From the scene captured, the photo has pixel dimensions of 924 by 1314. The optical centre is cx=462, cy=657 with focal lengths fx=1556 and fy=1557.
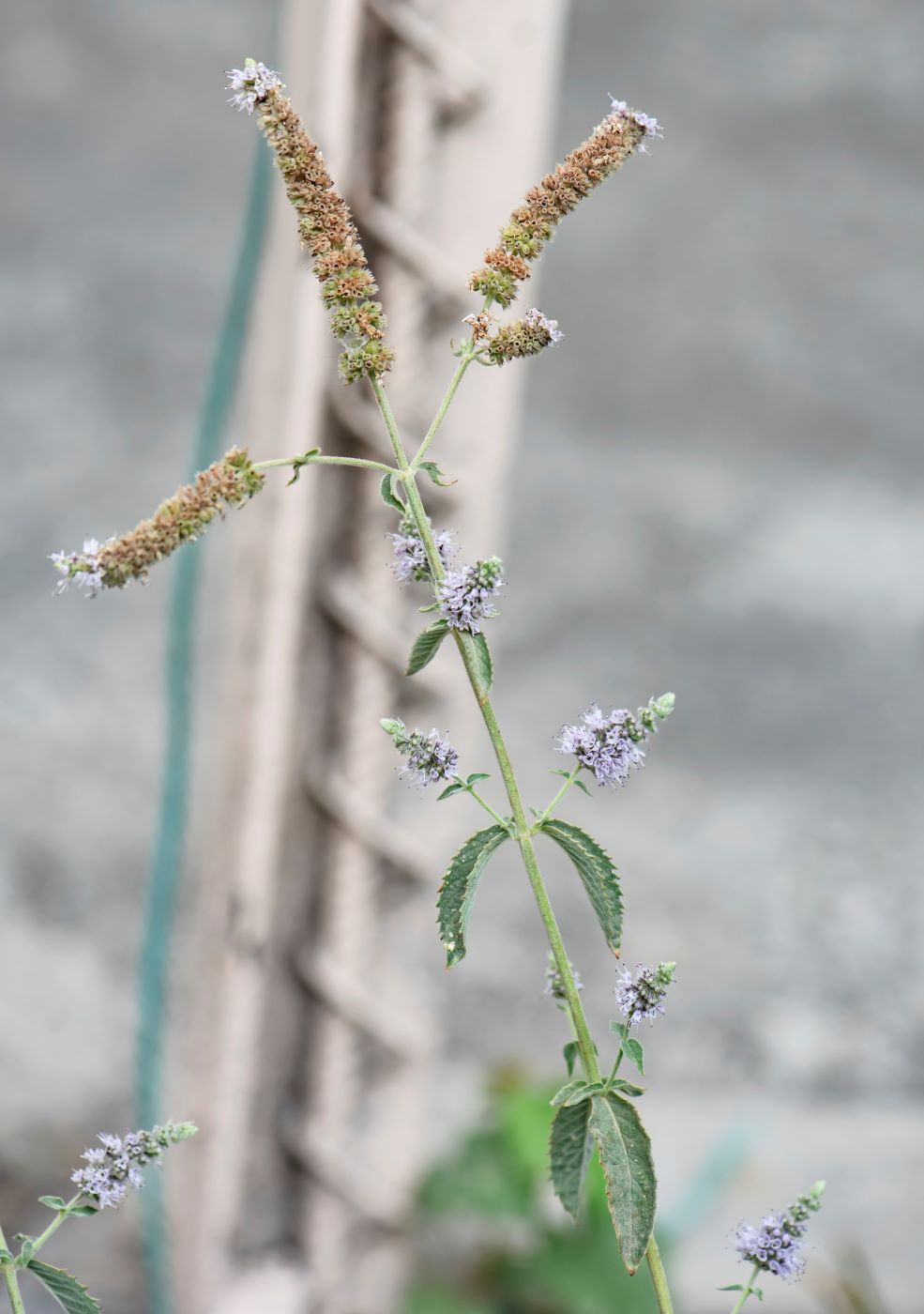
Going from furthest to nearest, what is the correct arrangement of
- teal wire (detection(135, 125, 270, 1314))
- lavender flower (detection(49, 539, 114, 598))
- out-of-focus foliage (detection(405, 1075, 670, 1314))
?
out-of-focus foliage (detection(405, 1075, 670, 1314))
teal wire (detection(135, 125, 270, 1314))
lavender flower (detection(49, 539, 114, 598))

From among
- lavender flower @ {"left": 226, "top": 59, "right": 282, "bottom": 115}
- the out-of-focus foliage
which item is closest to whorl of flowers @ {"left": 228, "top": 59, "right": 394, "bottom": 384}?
lavender flower @ {"left": 226, "top": 59, "right": 282, "bottom": 115}

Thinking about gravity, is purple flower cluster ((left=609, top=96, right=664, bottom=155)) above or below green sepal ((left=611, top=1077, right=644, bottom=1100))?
above

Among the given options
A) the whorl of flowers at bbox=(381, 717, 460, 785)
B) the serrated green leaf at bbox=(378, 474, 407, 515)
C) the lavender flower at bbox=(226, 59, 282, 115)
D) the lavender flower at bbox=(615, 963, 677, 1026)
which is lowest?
the lavender flower at bbox=(615, 963, 677, 1026)

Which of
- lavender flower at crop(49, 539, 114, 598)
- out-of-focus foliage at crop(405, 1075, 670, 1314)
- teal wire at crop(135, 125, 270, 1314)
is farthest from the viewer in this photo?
out-of-focus foliage at crop(405, 1075, 670, 1314)

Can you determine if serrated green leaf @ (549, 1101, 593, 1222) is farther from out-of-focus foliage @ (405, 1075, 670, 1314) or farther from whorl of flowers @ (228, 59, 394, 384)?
out-of-focus foliage @ (405, 1075, 670, 1314)

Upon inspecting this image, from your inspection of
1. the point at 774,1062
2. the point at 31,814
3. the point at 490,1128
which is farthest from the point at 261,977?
the point at 31,814

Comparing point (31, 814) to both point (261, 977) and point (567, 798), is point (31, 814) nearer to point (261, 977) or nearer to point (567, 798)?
point (567, 798)

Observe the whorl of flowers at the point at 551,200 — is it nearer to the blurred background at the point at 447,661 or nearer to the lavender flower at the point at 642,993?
the lavender flower at the point at 642,993
